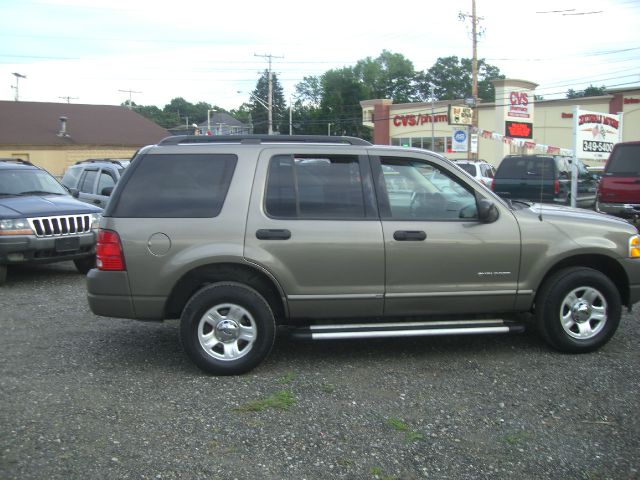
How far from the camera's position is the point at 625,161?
44.2 ft

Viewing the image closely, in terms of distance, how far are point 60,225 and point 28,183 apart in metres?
1.65

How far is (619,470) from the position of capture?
3.69m

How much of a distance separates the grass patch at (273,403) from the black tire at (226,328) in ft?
1.64

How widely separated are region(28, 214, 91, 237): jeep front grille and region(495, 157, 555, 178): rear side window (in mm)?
11716

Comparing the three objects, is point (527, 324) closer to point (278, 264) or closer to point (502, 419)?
point (502, 419)

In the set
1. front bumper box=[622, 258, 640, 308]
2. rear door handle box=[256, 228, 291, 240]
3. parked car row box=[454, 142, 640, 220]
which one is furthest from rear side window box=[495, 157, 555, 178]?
rear door handle box=[256, 228, 291, 240]

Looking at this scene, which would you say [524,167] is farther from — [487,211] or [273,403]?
[273,403]

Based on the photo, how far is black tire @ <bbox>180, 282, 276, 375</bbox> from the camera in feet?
16.7

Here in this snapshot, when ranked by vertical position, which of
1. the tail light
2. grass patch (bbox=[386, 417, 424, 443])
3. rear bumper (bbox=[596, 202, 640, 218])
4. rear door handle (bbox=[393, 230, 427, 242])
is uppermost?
rear bumper (bbox=[596, 202, 640, 218])

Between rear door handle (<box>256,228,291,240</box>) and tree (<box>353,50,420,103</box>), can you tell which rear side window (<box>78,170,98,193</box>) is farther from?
tree (<box>353,50,420,103</box>)

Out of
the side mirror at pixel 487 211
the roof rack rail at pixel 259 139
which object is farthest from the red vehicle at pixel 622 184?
the roof rack rail at pixel 259 139

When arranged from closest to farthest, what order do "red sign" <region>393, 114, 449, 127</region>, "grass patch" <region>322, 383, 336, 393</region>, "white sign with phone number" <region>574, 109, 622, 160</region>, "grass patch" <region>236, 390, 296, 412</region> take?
"grass patch" <region>236, 390, 296, 412</region>
"grass patch" <region>322, 383, 336, 393</region>
"white sign with phone number" <region>574, 109, 622, 160</region>
"red sign" <region>393, 114, 449, 127</region>

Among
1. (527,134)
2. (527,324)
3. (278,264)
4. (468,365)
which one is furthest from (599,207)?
(527,134)

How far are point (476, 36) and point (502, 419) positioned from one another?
3503 cm
